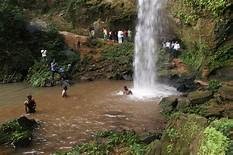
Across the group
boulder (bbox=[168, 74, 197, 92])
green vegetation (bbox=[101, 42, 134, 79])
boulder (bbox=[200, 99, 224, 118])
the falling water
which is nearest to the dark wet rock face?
boulder (bbox=[200, 99, 224, 118])

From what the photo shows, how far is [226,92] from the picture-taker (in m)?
15.5

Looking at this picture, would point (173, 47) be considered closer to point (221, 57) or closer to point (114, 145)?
point (221, 57)

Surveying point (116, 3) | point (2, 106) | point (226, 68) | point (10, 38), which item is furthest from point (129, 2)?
point (2, 106)

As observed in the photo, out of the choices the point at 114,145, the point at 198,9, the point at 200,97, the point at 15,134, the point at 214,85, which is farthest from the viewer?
the point at 198,9

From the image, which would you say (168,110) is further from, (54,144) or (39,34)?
(39,34)

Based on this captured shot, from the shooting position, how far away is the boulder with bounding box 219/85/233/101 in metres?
15.2

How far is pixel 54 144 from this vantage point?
1362 cm

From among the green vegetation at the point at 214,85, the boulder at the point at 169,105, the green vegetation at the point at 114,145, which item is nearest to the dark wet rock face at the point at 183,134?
the green vegetation at the point at 114,145

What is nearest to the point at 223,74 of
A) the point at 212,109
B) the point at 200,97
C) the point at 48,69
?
the point at 200,97

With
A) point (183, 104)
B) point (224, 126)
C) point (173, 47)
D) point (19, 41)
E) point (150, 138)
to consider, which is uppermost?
point (19, 41)

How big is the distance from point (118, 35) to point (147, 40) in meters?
3.19

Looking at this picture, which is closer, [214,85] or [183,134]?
[183,134]

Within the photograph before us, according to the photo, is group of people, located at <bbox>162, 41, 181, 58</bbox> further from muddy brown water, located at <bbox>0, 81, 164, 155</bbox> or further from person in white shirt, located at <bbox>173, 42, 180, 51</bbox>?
muddy brown water, located at <bbox>0, 81, 164, 155</bbox>

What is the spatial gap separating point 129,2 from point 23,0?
867cm
